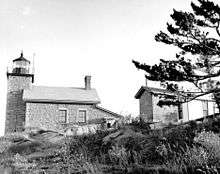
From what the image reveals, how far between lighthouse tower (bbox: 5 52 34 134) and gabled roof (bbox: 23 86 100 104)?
87cm

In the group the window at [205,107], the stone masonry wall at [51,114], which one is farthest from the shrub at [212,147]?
the stone masonry wall at [51,114]

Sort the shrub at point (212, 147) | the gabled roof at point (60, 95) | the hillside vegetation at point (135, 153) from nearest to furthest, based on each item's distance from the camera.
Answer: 1. the shrub at point (212, 147)
2. the hillside vegetation at point (135, 153)
3. the gabled roof at point (60, 95)

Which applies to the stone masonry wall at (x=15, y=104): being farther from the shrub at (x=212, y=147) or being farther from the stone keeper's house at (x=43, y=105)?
the shrub at (x=212, y=147)

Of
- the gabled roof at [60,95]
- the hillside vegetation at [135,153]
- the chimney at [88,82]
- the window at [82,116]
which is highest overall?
the chimney at [88,82]

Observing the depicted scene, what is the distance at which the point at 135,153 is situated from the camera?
695 cm

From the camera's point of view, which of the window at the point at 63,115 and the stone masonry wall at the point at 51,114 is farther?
the window at the point at 63,115

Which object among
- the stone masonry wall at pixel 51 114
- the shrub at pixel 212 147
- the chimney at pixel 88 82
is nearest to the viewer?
the shrub at pixel 212 147

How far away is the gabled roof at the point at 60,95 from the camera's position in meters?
27.7

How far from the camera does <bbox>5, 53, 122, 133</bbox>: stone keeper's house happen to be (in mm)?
27219

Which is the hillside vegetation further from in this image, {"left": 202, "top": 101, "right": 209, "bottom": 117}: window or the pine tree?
{"left": 202, "top": 101, "right": 209, "bottom": 117}: window

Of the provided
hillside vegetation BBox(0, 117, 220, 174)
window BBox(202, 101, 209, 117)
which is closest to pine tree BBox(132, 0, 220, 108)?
hillside vegetation BBox(0, 117, 220, 174)

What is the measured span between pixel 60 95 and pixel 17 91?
4.09 metres

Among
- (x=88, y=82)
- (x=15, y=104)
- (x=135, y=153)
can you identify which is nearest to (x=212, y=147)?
(x=135, y=153)

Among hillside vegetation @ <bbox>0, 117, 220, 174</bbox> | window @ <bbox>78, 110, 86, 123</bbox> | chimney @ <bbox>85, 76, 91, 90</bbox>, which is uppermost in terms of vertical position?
chimney @ <bbox>85, 76, 91, 90</bbox>
